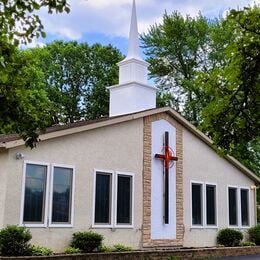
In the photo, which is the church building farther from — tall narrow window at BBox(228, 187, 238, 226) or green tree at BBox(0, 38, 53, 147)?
green tree at BBox(0, 38, 53, 147)

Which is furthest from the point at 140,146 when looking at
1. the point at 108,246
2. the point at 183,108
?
the point at 183,108

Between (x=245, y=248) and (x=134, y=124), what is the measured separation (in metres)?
6.72

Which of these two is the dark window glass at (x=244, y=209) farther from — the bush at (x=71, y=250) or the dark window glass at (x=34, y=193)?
the dark window glass at (x=34, y=193)

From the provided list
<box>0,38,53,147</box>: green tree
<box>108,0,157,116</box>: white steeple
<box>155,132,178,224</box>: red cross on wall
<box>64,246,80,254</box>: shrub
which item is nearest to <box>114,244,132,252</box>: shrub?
<box>64,246,80,254</box>: shrub

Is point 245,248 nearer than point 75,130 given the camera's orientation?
No

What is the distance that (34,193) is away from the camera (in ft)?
44.8

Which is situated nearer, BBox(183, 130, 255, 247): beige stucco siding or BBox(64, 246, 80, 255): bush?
BBox(64, 246, 80, 255): bush

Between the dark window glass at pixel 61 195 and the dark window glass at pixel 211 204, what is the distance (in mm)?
6651

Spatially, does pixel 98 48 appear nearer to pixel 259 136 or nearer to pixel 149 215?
pixel 149 215

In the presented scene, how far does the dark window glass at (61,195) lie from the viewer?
555 inches

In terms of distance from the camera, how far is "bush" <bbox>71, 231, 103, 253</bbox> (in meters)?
14.0

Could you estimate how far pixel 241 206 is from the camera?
794 inches

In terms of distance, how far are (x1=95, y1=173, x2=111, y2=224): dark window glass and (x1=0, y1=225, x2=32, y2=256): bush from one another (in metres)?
3.07

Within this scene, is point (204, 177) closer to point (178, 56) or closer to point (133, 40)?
point (133, 40)
